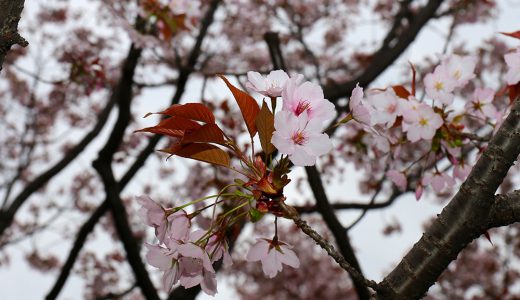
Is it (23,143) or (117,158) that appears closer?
(117,158)

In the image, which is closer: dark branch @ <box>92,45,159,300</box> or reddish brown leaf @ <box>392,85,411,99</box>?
reddish brown leaf @ <box>392,85,411,99</box>

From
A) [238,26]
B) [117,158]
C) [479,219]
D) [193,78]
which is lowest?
[479,219]

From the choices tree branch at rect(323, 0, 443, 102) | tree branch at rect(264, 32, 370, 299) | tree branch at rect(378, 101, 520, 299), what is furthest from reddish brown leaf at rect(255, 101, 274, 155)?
tree branch at rect(323, 0, 443, 102)

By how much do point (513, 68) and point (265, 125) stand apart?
1010 mm

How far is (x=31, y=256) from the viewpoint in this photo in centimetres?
786

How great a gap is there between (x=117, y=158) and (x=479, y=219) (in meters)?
3.72

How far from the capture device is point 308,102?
110 cm

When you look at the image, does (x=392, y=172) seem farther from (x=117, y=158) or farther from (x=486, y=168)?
(x=117, y=158)

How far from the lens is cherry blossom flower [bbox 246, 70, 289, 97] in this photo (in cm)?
111

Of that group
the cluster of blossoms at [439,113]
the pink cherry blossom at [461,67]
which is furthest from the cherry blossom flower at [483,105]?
the pink cherry blossom at [461,67]

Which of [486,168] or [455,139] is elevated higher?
[455,139]

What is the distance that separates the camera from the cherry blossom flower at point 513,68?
63.7 inches

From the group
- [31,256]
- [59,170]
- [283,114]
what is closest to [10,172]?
[31,256]

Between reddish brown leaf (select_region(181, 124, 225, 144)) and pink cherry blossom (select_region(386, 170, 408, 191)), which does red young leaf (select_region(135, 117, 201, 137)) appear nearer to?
reddish brown leaf (select_region(181, 124, 225, 144))
